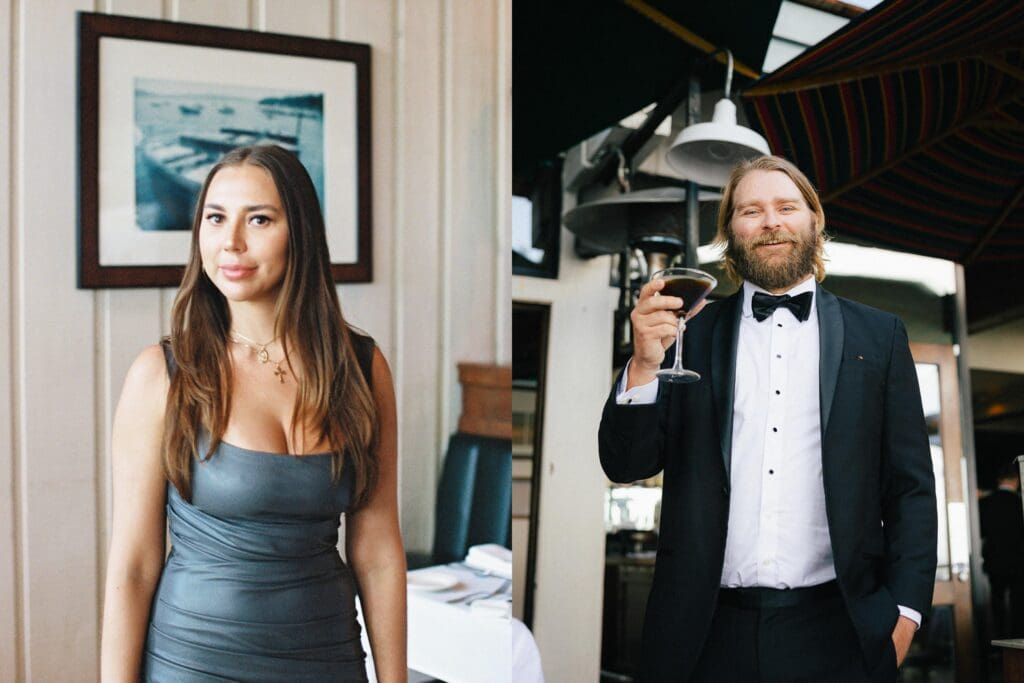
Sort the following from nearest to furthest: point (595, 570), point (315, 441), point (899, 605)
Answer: point (899, 605), point (315, 441), point (595, 570)

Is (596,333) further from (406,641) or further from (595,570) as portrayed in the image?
(406,641)

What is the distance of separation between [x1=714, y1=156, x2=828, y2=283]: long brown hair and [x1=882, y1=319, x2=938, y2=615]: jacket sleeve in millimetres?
287

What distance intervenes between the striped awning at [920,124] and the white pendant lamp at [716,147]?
8 cm

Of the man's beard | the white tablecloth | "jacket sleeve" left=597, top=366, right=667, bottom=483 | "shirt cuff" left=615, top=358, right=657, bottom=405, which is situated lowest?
the white tablecloth

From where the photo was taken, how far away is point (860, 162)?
2.62 meters

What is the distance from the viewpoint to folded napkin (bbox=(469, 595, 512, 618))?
8.85 ft

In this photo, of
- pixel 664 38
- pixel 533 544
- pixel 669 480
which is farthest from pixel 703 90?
pixel 533 544

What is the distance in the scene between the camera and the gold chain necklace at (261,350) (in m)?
2.46

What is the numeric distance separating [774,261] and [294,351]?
43.9 inches

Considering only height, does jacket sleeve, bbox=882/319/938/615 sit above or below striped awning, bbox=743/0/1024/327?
below

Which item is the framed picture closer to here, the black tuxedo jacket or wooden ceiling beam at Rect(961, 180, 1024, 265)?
the black tuxedo jacket

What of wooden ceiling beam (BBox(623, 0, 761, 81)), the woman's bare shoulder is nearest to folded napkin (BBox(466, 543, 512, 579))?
the woman's bare shoulder

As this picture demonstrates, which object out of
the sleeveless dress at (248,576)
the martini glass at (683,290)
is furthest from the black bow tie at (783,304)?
the sleeveless dress at (248,576)

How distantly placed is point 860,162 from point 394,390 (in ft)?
4.13
